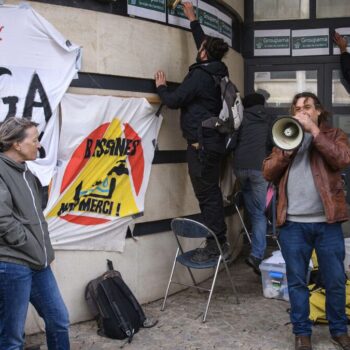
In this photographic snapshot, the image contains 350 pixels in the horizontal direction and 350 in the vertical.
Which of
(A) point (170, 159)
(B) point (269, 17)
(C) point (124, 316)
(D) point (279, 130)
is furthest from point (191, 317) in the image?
(B) point (269, 17)

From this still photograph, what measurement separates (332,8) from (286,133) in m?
4.20

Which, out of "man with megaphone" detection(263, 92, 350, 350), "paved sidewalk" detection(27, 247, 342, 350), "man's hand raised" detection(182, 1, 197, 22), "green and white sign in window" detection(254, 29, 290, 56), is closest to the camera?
"man with megaphone" detection(263, 92, 350, 350)

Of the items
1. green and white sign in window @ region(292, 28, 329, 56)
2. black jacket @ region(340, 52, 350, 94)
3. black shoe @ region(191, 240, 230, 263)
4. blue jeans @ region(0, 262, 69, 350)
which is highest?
green and white sign in window @ region(292, 28, 329, 56)

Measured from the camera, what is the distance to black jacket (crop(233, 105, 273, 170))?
5945 mm

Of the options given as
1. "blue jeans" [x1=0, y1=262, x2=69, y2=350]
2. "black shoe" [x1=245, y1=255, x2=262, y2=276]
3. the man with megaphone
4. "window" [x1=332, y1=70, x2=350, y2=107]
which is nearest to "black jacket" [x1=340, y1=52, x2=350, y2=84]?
"window" [x1=332, y1=70, x2=350, y2=107]

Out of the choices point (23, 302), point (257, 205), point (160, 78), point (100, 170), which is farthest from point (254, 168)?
point (23, 302)

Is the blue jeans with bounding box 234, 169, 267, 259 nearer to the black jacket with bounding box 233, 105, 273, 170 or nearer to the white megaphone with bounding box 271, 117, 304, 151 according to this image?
the black jacket with bounding box 233, 105, 273, 170

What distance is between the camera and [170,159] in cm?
536

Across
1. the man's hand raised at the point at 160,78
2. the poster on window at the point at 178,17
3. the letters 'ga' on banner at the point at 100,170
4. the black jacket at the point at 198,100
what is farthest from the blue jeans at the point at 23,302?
the poster on window at the point at 178,17

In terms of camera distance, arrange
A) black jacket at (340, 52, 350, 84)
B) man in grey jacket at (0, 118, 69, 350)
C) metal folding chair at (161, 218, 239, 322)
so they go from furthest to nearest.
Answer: black jacket at (340, 52, 350, 84), metal folding chair at (161, 218, 239, 322), man in grey jacket at (0, 118, 69, 350)

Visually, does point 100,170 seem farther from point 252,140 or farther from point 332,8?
point 332,8

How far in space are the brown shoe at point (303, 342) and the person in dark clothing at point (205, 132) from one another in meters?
1.19

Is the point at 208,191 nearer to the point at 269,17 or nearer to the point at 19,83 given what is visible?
the point at 19,83

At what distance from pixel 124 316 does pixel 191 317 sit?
28.2 inches
